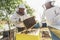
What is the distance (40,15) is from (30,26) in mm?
120

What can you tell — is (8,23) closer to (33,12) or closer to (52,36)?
(33,12)

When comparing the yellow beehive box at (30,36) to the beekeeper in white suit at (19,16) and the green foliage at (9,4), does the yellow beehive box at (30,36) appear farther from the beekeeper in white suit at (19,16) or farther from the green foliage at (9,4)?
the green foliage at (9,4)

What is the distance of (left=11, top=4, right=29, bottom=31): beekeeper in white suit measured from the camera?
1145mm

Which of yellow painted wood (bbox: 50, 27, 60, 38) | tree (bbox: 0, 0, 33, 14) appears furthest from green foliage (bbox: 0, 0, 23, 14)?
yellow painted wood (bbox: 50, 27, 60, 38)

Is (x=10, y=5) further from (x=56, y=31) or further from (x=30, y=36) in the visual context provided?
(x=56, y=31)

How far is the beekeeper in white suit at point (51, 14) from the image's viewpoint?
1.10m

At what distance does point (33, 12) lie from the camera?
3.69ft

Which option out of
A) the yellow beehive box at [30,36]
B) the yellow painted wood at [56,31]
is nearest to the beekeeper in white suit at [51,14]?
the yellow painted wood at [56,31]

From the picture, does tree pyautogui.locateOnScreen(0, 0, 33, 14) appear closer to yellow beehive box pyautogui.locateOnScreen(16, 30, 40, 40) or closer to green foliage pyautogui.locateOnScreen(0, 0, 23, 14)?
green foliage pyautogui.locateOnScreen(0, 0, 23, 14)

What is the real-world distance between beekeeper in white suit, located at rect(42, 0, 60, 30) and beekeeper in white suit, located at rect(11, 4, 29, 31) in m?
0.16

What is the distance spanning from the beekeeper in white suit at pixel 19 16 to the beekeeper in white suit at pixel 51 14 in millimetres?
160

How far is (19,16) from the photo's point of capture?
3.78 ft

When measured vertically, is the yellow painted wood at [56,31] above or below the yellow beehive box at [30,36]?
above

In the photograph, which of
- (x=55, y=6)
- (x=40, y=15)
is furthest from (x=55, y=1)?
(x=40, y=15)
